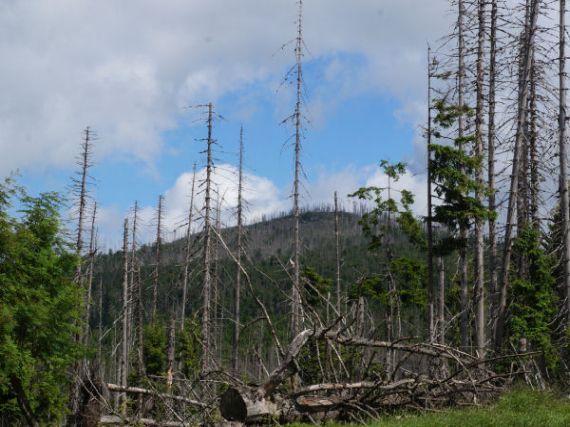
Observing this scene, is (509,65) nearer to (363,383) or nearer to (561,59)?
(561,59)

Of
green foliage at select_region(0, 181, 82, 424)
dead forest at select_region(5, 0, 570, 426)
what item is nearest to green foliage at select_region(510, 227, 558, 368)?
dead forest at select_region(5, 0, 570, 426)

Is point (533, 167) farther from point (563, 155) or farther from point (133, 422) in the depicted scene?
point (133, 422)

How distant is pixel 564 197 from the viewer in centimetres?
2395

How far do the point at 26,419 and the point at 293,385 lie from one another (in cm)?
1024

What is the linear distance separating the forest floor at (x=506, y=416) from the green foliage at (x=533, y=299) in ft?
39.7

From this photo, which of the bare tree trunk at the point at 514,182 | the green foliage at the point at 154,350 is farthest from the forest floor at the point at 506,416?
the green foliage at the point at 154,350

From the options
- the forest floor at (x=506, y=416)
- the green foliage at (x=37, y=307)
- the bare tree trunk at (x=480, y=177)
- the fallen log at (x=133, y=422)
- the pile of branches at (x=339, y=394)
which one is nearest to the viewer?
the forest floor at (x=506, y=416)

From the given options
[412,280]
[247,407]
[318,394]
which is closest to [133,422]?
[247,407]

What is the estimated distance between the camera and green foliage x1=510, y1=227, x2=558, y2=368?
25797mm

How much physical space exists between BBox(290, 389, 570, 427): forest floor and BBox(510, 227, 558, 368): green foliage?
12110 millimetres

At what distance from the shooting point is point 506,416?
11438 mm

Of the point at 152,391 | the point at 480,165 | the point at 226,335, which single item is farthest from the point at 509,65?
the point at 226,335

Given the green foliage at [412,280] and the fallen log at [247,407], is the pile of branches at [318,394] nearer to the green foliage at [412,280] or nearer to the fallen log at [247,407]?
the fallen log at [247,407]

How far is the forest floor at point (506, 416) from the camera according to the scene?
10.9 meters
